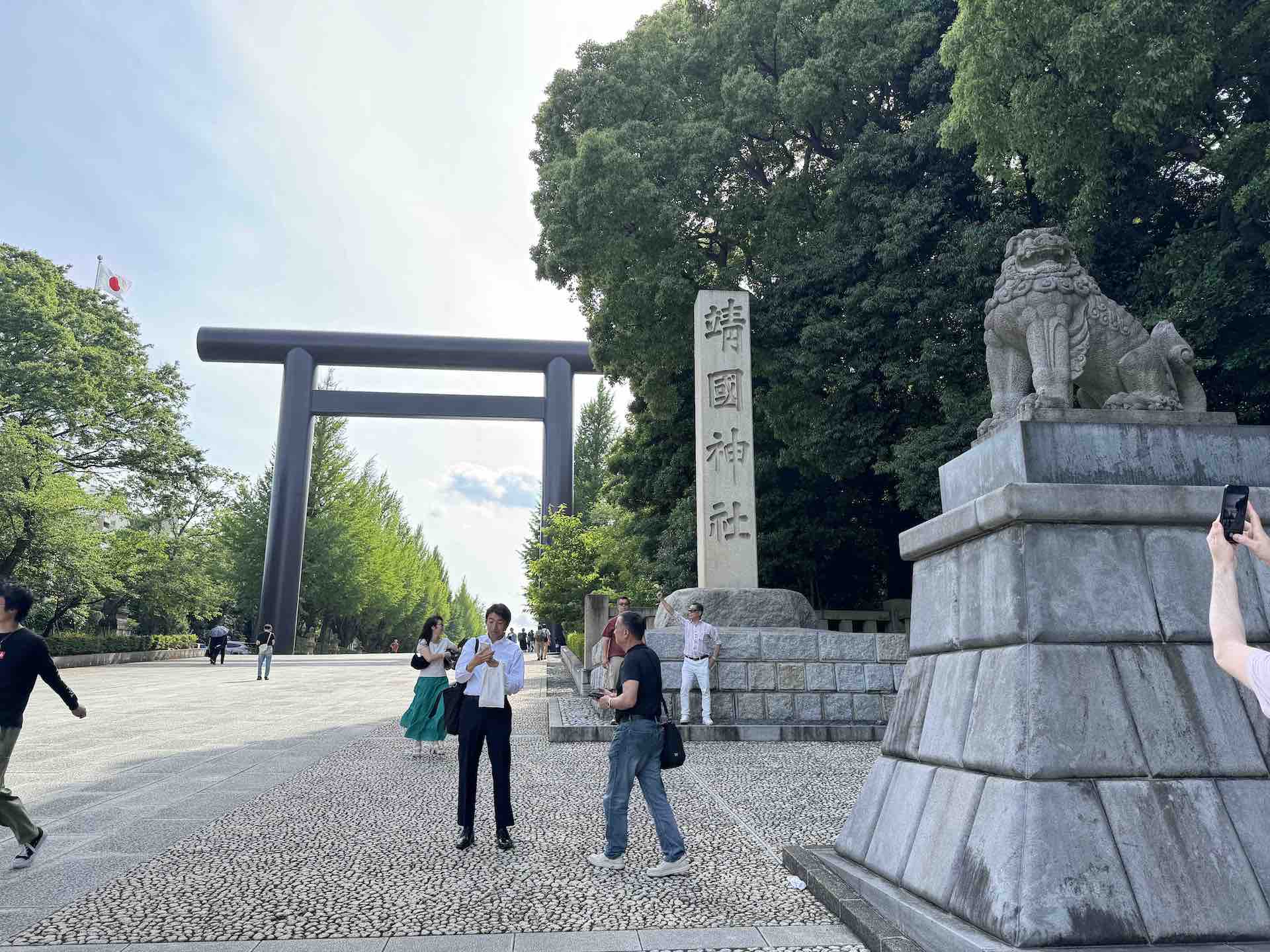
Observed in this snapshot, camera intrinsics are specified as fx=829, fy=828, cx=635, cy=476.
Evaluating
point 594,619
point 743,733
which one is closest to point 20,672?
point 743,733

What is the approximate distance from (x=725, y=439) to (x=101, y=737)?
801 centimetres

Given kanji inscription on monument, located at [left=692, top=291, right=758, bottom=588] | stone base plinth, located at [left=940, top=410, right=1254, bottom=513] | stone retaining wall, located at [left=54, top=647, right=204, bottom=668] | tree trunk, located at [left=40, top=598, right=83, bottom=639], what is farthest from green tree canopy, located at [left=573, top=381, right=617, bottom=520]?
stone base plinth, located at [left=940, top=410, right=1254, bottom=513]

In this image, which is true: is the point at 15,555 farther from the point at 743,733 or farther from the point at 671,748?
the point at 671,748

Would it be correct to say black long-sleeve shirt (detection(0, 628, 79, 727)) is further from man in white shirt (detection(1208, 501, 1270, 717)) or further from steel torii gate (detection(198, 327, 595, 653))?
steel torii gate (detection(198, 327, 595, 653))

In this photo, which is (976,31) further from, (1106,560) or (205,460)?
(205,460)

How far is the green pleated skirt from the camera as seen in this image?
7.37 m

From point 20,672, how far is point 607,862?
307cm

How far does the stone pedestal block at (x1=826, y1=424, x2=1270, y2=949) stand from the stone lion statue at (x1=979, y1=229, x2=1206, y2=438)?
0.67 meters

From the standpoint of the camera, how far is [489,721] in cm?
456

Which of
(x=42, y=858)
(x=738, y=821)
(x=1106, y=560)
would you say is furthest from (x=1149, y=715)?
(x=42, y=858)

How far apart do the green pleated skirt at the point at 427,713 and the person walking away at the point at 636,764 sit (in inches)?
142

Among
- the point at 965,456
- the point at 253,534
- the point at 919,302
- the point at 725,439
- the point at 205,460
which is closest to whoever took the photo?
the point at 965,456

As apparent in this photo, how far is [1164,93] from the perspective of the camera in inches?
360

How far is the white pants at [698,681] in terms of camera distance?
28.8 ft
